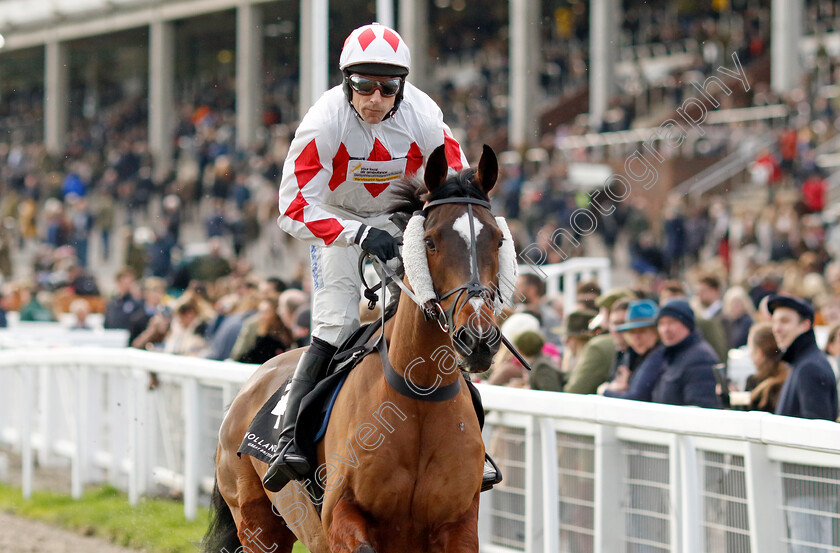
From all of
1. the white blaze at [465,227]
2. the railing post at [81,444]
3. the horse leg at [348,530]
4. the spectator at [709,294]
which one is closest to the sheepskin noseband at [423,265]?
the white blaze at [465,227]

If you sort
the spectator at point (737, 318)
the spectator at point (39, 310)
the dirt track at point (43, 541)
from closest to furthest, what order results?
the dirt track at point (43, 541) → the spectator at point (737, 318) → the spectator at point (39, 310)

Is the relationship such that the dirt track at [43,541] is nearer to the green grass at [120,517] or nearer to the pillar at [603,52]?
the green grass at [120,517]

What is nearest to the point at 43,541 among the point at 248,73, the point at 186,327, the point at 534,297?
the point at 186,327

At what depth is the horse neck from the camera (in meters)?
3.52

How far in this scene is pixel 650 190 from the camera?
19.3 metres

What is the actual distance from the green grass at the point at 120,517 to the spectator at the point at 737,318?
4074 millimetres

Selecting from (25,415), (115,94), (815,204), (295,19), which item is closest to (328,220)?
(25,415)

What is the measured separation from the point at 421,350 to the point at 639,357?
2634 millimetres

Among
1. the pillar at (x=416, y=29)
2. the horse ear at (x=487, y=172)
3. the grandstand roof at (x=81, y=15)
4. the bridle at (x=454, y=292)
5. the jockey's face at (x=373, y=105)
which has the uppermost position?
the grandstand roof at (x=81, y=15)

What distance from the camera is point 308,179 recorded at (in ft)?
13.0

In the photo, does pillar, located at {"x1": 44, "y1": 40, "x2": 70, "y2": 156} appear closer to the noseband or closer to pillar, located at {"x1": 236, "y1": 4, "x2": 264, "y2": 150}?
pillar, located at {"x1": 236, "y1": 4, "x2": 264, "y2": 150}

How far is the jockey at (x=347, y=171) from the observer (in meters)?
3.89

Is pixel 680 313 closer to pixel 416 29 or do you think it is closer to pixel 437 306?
pixel 437 306

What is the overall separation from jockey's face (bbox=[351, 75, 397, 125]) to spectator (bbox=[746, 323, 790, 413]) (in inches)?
97.8
